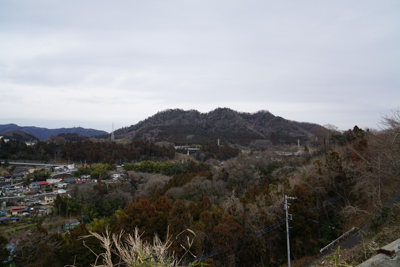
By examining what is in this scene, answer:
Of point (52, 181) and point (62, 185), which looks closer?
point (62, 185)

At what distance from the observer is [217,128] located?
240 feet

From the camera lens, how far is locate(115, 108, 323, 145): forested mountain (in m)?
60.2

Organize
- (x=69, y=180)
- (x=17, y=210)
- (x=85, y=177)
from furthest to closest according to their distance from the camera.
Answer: (x=85, y=177)
(x=69, y=180)
(x=17, y=210)

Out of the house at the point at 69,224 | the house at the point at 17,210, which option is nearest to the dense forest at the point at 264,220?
the house at the point at 69,224

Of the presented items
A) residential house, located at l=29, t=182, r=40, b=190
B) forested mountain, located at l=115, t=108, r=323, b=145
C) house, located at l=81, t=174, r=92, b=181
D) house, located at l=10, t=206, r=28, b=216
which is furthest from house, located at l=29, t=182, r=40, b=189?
forested mountain, located at l=115, t=108, r=323, b=145

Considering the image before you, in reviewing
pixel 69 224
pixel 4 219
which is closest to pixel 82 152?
pixel 4 219

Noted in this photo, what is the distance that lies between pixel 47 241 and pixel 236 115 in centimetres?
7077

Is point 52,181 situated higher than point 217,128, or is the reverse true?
point 217,128

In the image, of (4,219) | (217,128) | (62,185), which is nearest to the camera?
(4,219)

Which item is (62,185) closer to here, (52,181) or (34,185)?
(52,181)

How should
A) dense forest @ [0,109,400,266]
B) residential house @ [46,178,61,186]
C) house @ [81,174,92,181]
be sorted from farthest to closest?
1. house @ [81,174,92,181]
2. residential house @ [46,178,61,186]
3. dense forest @ [0,109,400,266]

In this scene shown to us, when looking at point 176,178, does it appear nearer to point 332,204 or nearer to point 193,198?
point 193,198

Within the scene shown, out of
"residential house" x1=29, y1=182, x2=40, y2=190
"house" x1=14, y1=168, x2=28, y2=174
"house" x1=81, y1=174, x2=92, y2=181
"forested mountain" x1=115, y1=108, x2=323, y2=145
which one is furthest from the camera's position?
"forested mountain" x1=115, y1=108, x2=323, y2=145

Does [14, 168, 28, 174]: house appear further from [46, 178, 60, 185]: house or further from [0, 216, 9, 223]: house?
[0, 216, 9, 223]: house
